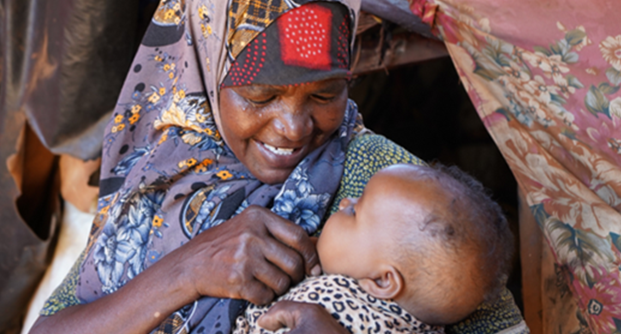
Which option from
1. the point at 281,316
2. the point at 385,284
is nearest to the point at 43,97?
the point at 281,316

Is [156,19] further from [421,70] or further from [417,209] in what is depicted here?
[421,70]

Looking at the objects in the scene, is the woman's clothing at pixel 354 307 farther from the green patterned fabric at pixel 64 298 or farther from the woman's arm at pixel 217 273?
the green patterned fabric at pixel 64 298

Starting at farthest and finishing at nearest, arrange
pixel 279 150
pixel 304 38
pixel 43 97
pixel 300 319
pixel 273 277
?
pixel 43 97 < pixel 279 150 < pixel 304 38 < pixel 273 277 < pixel 300 319

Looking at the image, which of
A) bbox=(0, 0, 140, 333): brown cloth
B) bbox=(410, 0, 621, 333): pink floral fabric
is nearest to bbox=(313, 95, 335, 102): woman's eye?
bbox=(410, 0, 621, 333): pink floral fabric

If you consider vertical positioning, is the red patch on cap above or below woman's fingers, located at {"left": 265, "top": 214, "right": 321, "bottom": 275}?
above

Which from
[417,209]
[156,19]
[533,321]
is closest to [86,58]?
[156,19]

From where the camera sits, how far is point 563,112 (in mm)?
1883

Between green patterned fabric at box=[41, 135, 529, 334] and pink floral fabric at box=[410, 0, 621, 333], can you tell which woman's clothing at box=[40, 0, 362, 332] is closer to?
green patterned fabric at box=[41, 135, 529, 334]

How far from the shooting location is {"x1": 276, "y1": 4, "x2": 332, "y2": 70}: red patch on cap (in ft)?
5.17

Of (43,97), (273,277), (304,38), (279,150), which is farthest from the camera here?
(43,97)

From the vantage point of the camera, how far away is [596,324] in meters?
1.95

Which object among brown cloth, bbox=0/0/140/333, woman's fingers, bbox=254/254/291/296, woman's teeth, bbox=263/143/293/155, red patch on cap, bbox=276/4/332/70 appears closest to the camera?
woman's fingers, bbox=254/254/291/296

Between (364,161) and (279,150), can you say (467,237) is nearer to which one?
(364,161)

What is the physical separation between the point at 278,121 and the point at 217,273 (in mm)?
471
